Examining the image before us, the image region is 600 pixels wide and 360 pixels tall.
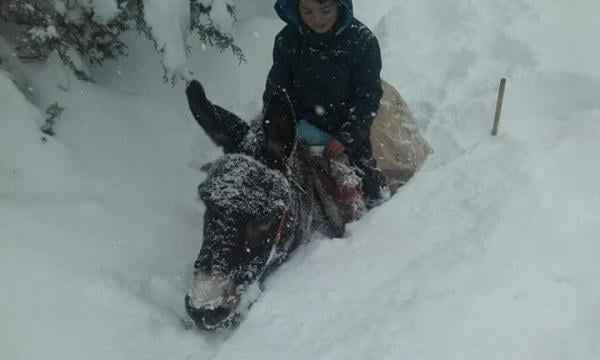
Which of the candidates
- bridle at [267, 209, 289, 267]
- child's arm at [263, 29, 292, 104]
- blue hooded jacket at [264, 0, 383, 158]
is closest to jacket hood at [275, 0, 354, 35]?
blue hooded jacket at [264, 0, 383, 158]

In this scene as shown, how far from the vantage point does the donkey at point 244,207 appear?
2980 millimetres

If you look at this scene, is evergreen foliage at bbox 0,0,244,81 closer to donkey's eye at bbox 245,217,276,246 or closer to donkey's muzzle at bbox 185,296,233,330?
donkey's eye at bbox 245,217,276,246

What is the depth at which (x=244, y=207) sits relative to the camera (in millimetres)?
3084

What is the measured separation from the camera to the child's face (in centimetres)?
400

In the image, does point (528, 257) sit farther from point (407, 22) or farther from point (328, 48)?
point (407, 22)

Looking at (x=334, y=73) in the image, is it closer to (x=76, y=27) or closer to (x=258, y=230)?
(x=258, y=230)

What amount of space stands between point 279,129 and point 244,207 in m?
0.50

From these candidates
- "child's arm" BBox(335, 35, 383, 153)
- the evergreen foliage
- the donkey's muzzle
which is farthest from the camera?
the evergreen foliage

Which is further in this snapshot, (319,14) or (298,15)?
(298,15)

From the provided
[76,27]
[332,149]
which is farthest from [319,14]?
[76,27]

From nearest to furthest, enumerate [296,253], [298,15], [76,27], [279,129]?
[279,129] → [296,253] → [298,15] → [76,27]

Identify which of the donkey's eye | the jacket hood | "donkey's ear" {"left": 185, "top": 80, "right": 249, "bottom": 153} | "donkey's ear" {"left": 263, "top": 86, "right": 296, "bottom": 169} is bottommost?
the donkey's eye

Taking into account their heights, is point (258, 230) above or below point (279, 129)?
below

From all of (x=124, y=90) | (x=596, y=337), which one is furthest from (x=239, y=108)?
(x=596, y=337)
